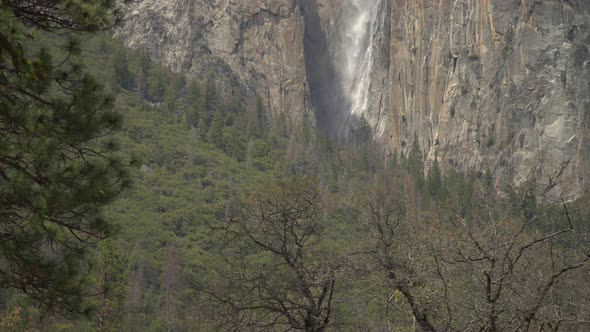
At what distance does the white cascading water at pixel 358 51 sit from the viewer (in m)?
129

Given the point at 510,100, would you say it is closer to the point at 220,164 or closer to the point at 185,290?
the point at 220,164

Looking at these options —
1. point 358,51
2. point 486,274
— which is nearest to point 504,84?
point 358,51

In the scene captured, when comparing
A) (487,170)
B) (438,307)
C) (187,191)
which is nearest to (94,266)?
(438,307)

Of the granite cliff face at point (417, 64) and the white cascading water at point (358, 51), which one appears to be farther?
the white cascading water at point (358, 51)

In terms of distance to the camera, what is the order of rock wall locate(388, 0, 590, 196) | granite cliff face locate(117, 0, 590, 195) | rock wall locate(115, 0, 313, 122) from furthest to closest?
rock wall locate(115, 0, 313, 122) → granite cliff face locate(117, 0, 590, 195) → rock wall locate(388, 0, 590, 196)

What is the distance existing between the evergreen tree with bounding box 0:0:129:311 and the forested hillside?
0.25 meters

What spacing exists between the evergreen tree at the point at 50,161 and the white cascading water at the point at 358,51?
117 metres

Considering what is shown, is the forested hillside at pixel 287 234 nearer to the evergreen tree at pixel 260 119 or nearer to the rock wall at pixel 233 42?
the evergreen tree at pixel 260 119

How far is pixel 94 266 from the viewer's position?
11.4 metres

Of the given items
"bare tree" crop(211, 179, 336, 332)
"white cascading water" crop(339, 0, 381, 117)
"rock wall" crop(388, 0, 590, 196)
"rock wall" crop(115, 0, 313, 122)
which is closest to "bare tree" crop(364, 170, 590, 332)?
"bare tree" crop(211, 179, 336, 332)

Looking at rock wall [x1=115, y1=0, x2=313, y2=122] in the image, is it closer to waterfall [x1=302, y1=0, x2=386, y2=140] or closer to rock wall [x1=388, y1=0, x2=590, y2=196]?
waterfall [x1=302, y1=0, x2=386, y2=140]

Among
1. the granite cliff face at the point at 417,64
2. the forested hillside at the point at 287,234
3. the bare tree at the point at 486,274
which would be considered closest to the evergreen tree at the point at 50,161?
the forested hillside at the point at 287,234

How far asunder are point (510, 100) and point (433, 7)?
21750 millimetres

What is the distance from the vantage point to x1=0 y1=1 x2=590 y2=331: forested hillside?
12.9m
